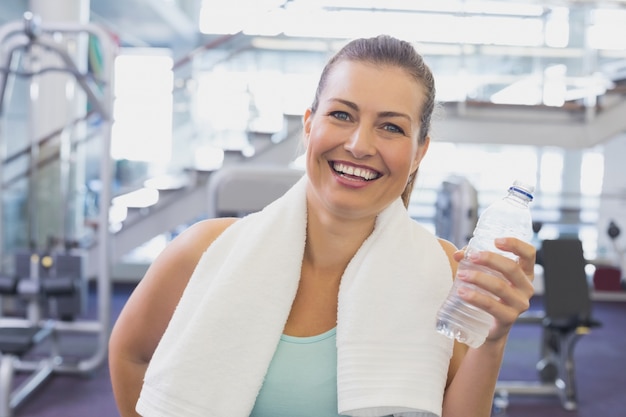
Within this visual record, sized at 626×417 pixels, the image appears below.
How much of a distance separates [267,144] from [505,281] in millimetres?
4368

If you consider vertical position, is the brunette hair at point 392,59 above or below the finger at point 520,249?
above

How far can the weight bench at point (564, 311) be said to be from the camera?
3.61 m

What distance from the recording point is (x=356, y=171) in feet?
3.53

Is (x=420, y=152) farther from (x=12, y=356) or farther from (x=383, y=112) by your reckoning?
(x=12, y=356)

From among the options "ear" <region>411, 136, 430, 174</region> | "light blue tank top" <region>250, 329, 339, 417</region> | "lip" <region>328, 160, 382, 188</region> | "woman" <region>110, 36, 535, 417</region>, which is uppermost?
"ear" <region>411, 136, 430, 174</region>

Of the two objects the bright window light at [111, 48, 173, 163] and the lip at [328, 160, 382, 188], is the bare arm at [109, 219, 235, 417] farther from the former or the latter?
the bright window light at [111, 48, 173, 163]

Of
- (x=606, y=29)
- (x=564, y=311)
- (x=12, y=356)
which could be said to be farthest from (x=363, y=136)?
(x=606, y=29)

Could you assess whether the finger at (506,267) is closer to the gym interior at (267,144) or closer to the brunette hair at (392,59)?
the brunette hair at (392,59)

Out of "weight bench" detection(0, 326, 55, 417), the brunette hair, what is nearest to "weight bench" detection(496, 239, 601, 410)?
"weight bench" detection(0, 326, 55, 417)

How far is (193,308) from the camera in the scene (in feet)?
3.76

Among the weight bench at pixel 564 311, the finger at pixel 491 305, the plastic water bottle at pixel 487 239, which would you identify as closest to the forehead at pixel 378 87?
the plastic water bottle at pixel 487 239

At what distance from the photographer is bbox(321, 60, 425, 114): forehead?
1.06 m

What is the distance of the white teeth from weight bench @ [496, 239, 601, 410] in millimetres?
2890

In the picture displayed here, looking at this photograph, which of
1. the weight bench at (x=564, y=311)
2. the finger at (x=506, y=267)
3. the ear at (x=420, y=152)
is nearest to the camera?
the finger at (x=506, y=267)
